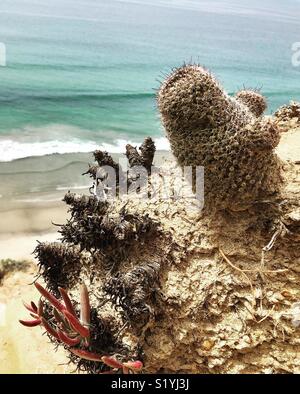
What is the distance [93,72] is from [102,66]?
6.53ft

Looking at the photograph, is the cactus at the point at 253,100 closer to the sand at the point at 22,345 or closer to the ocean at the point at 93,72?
the ocean at the point at 93,72

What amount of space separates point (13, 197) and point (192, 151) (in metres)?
5.55

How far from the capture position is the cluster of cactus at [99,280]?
3064 millimetres

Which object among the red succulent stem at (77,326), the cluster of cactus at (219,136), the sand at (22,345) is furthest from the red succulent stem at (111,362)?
the cluster of cactus at (219,136)

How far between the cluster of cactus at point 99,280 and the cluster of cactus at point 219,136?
2.27 ft

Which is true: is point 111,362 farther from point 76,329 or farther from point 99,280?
point 99,280

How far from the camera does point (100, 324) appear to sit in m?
3.28

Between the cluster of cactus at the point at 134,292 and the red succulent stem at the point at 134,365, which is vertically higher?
the cluster of cactus at the point at 134,292

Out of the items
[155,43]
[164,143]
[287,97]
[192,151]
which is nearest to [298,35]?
[155,43]

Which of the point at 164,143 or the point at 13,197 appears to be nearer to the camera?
the point at 13,197

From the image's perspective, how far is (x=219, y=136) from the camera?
3545 mm

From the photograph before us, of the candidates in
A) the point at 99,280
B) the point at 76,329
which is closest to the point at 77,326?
the point at 76,329
